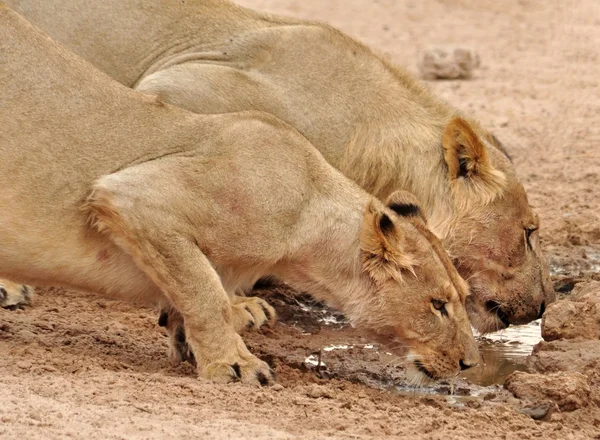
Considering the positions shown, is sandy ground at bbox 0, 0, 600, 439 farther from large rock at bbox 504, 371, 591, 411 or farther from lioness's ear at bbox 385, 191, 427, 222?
lioness's ear at bbox 385, 191, 427, 222

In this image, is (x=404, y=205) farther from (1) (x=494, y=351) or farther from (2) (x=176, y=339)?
(1) (x=494, y=351)

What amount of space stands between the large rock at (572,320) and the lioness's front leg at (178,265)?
2209 millimetres

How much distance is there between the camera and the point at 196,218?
7.12 m

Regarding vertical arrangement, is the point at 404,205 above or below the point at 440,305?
above

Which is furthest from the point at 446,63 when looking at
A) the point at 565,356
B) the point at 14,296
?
the point at 14,296

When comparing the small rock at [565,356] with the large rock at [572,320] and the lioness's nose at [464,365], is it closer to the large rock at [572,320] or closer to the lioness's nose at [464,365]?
the large rock at [572,320]

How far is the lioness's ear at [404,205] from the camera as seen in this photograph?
7.64 m

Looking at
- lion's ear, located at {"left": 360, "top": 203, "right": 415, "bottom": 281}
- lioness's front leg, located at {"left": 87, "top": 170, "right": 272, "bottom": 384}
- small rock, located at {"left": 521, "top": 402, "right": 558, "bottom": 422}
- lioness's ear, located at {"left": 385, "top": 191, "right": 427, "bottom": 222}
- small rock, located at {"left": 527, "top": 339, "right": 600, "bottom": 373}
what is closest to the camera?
lioness's front leg, located at {"left": 87, "top": 170, "right": 272, "bottom": 384}

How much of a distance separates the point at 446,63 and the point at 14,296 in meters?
8.11

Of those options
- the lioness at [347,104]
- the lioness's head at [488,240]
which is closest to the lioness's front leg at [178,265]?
the lioness at [347,104]

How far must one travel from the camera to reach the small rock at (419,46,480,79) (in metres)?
15.6

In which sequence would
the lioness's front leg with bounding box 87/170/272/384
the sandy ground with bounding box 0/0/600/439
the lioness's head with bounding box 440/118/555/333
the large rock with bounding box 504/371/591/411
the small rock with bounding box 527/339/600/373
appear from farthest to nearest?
the lioness's head with bounding box 440/118/555/333 → the small rock with bounding box 527/339/600/373 → the large rock with bounding box 504/371/591/411 → the lioness's front leg with bounding box 87/170/272/384 → the sandy ground with bounding box 0/0/600/439

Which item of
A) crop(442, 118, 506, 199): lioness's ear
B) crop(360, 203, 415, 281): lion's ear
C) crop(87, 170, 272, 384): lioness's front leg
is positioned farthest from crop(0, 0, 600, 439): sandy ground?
crop(442, 118, 506, 199): lioness's ear

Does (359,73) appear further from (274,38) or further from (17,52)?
(17,52)
